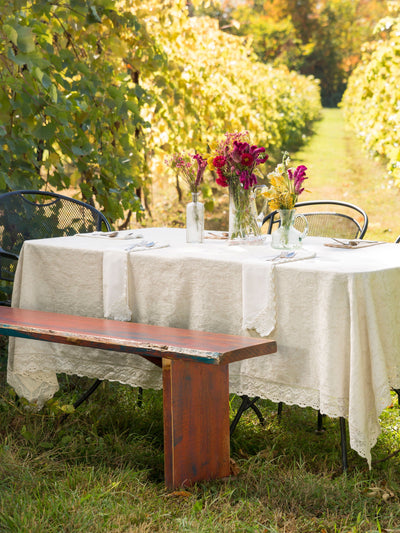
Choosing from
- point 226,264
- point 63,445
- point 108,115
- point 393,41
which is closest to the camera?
point 226,264

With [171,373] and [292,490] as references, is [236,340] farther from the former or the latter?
[292,490]

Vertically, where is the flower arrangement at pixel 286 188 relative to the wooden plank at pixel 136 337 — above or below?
above

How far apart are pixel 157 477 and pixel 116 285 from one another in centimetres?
66

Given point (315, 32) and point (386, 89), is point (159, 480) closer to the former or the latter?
point (386, 89)

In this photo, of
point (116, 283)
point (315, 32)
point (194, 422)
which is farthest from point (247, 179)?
point (315, 32)

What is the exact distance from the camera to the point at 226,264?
7.85 feet

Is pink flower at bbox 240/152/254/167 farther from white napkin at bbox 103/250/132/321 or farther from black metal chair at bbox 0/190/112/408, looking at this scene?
black metal chair at bbox 0/190/112/408

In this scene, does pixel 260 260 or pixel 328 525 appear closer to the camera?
pixel 328 525

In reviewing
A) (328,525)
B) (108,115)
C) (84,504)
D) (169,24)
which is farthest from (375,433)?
(169,24)

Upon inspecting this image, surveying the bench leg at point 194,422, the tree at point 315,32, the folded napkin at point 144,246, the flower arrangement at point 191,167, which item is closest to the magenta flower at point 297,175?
the flower arrangement at point 191,167

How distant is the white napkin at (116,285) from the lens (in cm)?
261

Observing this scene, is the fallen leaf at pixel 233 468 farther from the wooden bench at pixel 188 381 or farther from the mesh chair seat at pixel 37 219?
the mesh chair seat at pixel 37 219

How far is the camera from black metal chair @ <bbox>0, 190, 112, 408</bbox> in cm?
323

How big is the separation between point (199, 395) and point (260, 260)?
1.48 feet
